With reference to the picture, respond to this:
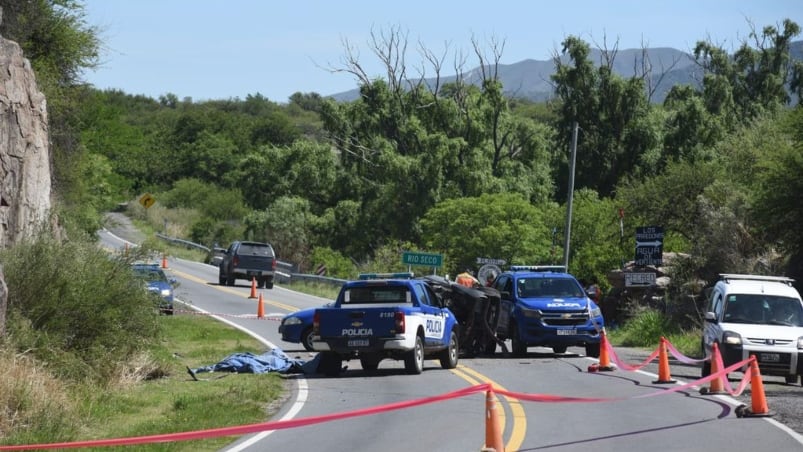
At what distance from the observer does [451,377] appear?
22.1 m

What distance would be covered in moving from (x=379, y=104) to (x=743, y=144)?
34.6 m

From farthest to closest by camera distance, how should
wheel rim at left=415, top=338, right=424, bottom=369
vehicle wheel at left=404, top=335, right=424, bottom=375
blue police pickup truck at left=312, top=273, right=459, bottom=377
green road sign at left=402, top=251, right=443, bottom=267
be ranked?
green road sign at left=402, top=251, right=443, bottom=267 → wheel rim at left=415, top=338, right=424, bottom=369 → vehicle wheel at left=404, top=335, right=424, bottom=375 → blue police pickup truck at left=312, top=273, right=459, bottom=377

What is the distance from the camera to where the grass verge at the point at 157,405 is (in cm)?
1404

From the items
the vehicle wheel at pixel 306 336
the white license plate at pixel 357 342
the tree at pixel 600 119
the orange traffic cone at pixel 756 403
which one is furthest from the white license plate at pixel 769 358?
the tree at pixel 600 119

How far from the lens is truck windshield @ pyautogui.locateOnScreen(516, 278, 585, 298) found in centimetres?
2780

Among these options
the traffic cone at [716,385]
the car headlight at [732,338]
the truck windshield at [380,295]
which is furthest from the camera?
the truck windshield at [380,295]

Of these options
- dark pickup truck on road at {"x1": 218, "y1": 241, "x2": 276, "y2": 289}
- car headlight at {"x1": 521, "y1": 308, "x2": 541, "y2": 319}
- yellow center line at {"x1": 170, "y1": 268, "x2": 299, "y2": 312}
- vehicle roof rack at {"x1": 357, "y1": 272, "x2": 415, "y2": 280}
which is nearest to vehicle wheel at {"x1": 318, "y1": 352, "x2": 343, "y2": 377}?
vehicle roof rack at {"x1": 357, "y1": 272, "x2": 415, "y2": 280}

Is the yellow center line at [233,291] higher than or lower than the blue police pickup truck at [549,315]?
lower

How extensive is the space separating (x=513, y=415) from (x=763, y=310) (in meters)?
8.19

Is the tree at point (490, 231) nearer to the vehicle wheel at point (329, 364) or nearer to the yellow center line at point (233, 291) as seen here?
the yellow center line at point (233, 291)

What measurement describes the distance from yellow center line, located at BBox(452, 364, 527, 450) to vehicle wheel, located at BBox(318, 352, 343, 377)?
7.50 feet

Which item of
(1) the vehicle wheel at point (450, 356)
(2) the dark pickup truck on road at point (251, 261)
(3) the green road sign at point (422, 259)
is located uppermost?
(3) the green road sign at point (422, 259)

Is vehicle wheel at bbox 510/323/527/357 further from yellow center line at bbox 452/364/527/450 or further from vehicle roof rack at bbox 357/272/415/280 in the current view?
yellow center line at bbox 452/364/527/450

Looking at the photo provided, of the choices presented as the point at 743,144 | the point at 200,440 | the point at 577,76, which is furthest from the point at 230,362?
the point at 577,76
